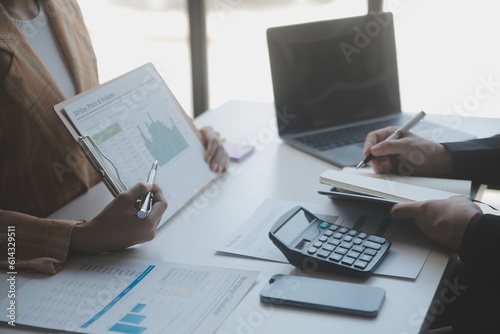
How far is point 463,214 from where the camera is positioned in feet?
3.50

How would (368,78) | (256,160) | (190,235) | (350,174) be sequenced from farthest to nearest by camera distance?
(368,78), (256,160), (350,174), (190,235)

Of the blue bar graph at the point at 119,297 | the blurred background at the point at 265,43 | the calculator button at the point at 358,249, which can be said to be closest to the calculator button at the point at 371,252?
the calculator button at the point at 358,249

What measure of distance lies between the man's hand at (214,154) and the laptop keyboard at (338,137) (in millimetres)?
290

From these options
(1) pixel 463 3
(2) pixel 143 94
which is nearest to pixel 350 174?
(2) pixel 143 94

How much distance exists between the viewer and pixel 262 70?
3.52 m

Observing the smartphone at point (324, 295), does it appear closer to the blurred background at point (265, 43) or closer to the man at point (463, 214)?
the man at point (463, 214)

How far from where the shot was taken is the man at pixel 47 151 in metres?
1.08

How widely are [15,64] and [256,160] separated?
644 millimetres

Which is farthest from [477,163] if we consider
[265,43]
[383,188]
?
[265,43]

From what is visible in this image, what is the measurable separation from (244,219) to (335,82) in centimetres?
71

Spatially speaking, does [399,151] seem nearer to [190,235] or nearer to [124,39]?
[190,235]

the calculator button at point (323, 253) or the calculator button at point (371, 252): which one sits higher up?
the calculator button at point (323, 253)

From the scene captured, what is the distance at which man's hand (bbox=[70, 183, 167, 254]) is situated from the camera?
1078mm

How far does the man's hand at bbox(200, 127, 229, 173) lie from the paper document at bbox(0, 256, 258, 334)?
429 mm
